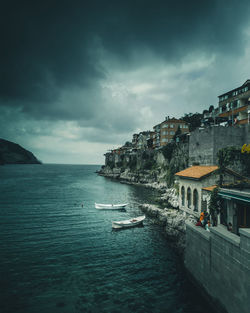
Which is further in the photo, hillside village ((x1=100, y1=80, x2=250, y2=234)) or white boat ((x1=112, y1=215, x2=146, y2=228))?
white boat ((x1=112, y1=215, x2=146, y2=228))

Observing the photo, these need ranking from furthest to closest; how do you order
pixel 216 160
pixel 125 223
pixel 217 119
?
1. pixel 217 119
2. pixel 125 223
3. pixel 216 160

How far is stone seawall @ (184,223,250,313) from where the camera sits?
998 centimetres

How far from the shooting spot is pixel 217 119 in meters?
36.0

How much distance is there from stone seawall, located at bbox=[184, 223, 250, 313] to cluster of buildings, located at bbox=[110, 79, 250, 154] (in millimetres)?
22859

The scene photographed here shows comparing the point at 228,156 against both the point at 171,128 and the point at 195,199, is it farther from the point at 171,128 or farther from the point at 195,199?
the point at 171,128

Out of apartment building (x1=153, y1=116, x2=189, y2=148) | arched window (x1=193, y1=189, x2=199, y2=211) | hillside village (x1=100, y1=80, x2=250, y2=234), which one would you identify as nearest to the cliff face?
hillside village (x1=100, y1=80, x2=250, y2=234)

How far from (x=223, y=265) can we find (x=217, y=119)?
1173 inches

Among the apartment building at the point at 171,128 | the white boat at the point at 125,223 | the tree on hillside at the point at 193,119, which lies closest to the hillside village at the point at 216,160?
the white boat at the point at 125,223

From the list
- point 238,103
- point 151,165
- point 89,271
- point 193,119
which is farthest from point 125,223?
point 193,119

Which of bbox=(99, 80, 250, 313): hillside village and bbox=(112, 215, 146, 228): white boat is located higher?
bbox=(99, 80, 250, 313): hillside village

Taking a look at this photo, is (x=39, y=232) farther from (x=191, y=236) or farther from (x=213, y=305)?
(x=213, y=305)

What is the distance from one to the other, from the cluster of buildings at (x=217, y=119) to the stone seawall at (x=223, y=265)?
22.9m

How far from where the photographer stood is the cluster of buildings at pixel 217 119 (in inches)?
1533

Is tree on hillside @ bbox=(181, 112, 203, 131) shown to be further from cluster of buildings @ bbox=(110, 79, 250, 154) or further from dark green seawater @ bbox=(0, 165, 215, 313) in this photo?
dark green seawater @ bbox=(0, 165, 215, 313)
